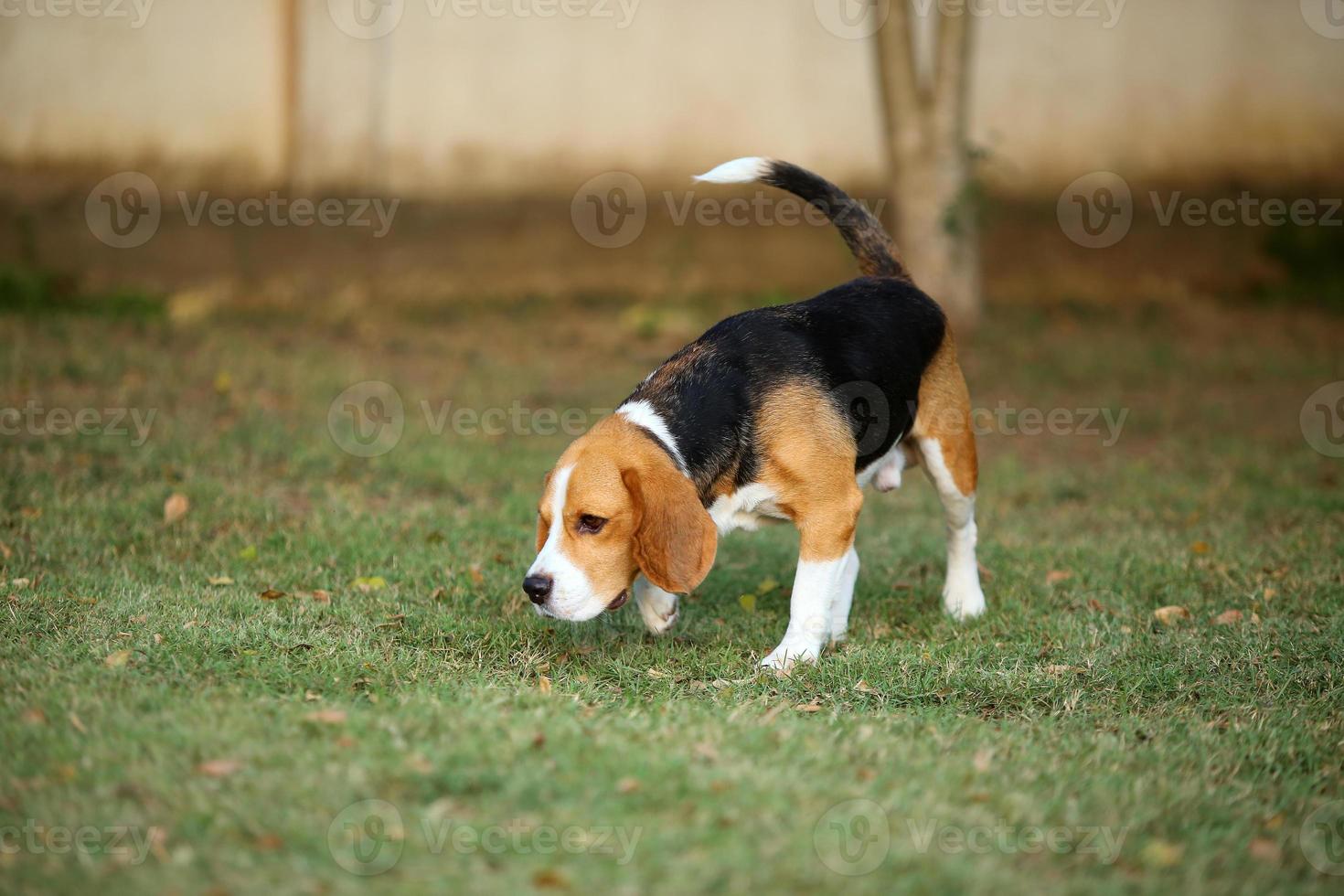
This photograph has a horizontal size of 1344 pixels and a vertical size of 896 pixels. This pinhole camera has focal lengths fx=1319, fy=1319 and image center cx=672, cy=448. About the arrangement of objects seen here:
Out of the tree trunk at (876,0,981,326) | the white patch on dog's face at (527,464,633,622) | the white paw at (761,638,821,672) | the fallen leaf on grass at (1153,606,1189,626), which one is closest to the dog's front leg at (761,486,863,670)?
the white paw at (761,638,821,672)

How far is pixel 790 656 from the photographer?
5281mm

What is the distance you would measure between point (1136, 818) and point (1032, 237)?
33.8 ft

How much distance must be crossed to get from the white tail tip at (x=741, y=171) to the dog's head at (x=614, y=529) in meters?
1.38

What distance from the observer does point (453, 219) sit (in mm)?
12969

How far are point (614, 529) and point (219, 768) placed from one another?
161cm

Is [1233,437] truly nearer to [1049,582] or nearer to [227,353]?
[1049,582]

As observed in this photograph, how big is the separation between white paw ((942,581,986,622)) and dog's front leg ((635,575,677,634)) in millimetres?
1423

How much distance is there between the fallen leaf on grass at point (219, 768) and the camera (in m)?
3.88

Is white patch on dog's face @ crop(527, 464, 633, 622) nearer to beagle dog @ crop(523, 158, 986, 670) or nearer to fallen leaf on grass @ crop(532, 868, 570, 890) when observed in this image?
beagle dog @ crop(523, 158, 986, 670)

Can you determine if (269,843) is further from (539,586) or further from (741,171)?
(741,171)

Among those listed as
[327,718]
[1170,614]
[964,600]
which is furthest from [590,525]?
[1170,614]

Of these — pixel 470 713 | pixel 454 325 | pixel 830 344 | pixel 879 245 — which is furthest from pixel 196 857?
pixel 454 325

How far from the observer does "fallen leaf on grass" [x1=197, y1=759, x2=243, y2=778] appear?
388cm

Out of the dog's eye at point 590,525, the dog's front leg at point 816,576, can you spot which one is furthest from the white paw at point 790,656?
the dog's eye at point 590,525
